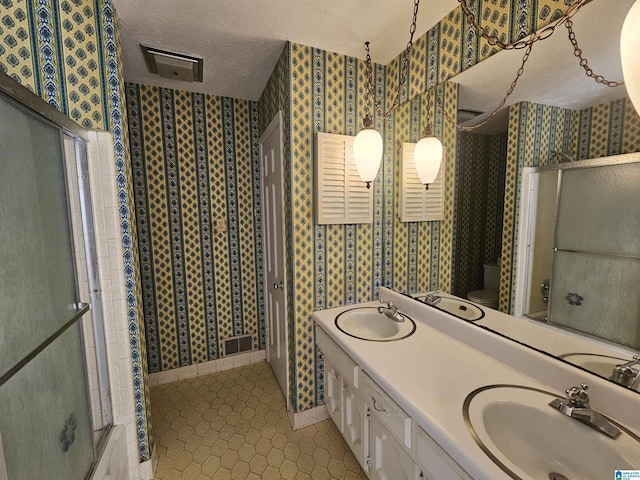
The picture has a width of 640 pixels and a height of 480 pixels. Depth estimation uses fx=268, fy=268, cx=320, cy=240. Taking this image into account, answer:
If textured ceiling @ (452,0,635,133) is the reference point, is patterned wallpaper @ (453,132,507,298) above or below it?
below

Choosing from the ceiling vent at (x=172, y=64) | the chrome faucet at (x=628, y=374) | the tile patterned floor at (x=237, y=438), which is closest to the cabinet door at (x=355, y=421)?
the tile patterned floor at (x=237, y=438)

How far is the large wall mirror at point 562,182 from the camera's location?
0.75 m

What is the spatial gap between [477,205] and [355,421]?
1.18 metres

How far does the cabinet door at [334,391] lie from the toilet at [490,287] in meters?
0.80

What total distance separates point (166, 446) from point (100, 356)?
2.63 feet

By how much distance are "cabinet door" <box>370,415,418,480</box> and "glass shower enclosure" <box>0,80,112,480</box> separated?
1.15 meters

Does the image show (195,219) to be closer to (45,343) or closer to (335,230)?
(335,230)

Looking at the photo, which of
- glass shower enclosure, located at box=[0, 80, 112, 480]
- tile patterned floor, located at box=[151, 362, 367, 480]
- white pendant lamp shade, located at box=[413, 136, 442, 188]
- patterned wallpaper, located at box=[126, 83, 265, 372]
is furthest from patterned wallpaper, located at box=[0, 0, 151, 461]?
white pendant lamp shade, located at box=[413, 136, 442, 188]

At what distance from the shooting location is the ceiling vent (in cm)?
159

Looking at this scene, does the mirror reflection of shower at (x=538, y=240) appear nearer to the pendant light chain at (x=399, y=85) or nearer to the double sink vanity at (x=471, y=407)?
the double sink vanity at (x=471, y=407)

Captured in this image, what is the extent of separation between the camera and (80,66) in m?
1.19

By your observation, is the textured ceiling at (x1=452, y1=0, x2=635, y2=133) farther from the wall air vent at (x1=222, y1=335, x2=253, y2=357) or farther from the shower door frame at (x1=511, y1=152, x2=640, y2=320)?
the wall air vent at (x1=222, y1=335, x2=253, y2=357)

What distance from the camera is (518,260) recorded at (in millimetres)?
1045

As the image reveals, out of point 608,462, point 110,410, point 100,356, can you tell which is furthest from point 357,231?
point 110,410
